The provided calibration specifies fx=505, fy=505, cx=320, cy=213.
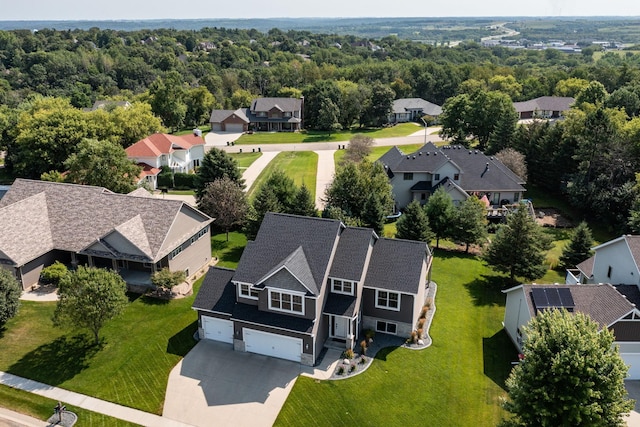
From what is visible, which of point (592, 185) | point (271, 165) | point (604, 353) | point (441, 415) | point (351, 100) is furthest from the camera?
point (351, 100)

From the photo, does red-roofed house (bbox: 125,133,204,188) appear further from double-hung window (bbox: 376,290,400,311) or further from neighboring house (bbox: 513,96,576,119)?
A: neighboring house (bbox: 513,96,576,119)

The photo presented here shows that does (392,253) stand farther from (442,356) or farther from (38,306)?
(38,306)

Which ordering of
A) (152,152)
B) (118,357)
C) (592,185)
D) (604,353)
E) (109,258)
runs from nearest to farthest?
(604,353) → (118,357) → (109,258) → (592,185) → (152,152)

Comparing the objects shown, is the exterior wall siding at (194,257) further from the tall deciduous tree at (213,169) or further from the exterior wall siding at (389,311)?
the exterior wall siding at (389,311)

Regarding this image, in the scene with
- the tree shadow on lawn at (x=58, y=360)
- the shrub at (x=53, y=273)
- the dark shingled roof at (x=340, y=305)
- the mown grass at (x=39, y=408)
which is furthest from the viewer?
the shrub at (x=53, y=273)

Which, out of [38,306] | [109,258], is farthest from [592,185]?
[38,306]

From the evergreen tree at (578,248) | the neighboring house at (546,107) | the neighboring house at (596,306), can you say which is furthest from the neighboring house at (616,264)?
the neighboring house at (546,107)

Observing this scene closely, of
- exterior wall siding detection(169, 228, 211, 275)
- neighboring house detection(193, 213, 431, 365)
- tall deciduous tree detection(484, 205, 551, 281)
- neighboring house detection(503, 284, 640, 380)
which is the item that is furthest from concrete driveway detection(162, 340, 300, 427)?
tall deciduous tree detection(484, 205, 551, 281)
